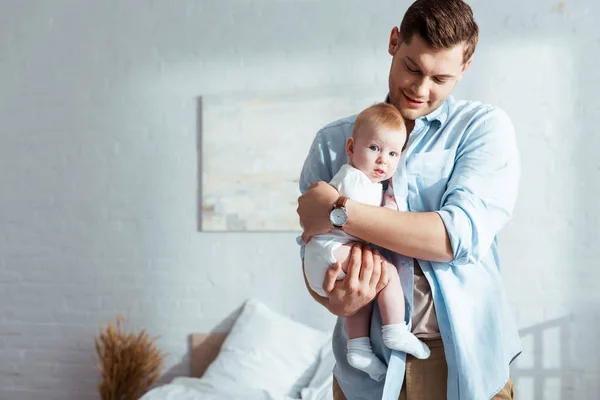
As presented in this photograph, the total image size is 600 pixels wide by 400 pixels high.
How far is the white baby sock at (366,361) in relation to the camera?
4.55ft

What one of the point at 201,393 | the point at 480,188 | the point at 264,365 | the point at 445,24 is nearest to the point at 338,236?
the point at 480,188

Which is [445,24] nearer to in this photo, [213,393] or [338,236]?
[338,236]

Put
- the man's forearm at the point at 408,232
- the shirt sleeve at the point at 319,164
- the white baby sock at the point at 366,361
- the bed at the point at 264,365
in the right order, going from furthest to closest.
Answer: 1. the bed at the point at 264,365
2. the shirt sleeve at the point at 319,164
3. the white baby sock at the point at 366,361
4. the man's forearm at the point at 408,232

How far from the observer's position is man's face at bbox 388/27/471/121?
4.42ft

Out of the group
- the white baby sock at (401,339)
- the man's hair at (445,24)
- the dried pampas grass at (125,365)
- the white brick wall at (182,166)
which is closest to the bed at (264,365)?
the white brick wall at (182,166)

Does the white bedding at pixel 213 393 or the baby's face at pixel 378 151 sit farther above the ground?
the baby's face at pixel 378 151

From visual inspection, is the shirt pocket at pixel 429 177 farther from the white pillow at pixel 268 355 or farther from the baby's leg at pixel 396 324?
the white pillow at pixel 268 355

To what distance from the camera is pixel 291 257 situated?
3.95m

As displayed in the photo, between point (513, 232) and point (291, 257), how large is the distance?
51.7 inches

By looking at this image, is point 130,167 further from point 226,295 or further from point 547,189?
point 547,189

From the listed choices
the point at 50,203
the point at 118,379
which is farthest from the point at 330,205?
the point at 50,203

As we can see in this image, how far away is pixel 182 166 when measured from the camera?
4109mm

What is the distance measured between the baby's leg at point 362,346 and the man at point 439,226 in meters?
0.02

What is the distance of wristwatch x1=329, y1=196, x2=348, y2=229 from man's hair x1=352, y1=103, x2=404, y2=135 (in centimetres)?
19
